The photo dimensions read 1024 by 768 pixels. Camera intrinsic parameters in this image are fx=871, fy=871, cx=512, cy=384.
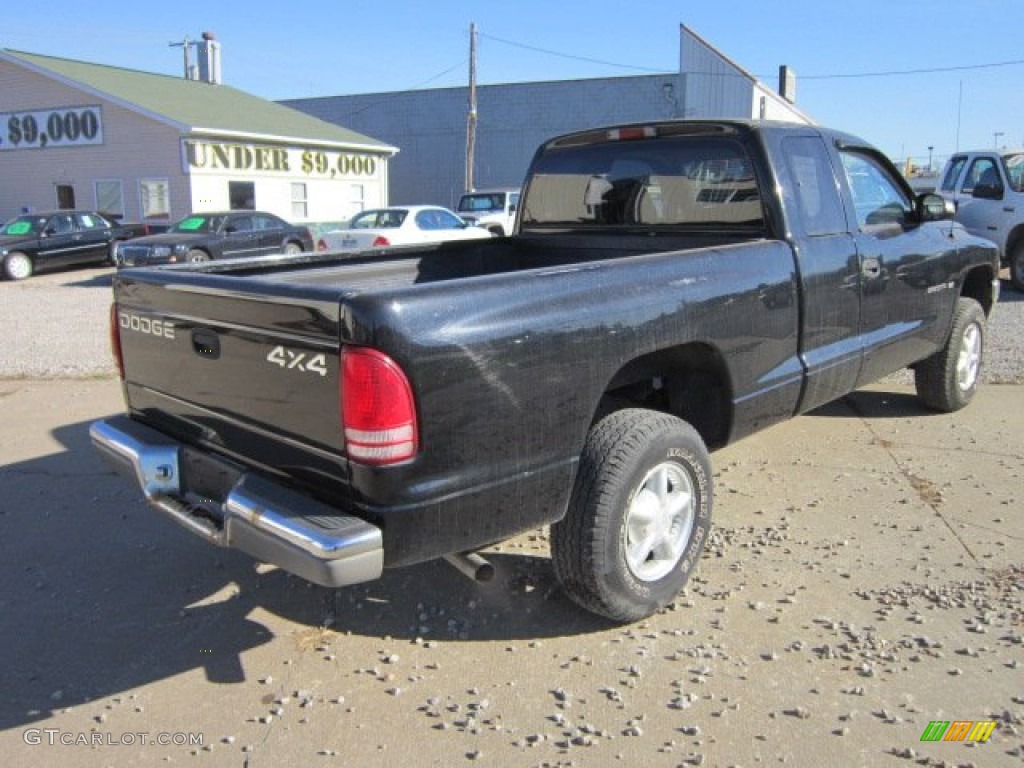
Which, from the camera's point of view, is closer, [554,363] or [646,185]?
[554,363]

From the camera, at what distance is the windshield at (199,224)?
17.6 m

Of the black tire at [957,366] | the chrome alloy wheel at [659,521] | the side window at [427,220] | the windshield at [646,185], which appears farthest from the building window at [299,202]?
the chrome alloy wheel at [659,521]

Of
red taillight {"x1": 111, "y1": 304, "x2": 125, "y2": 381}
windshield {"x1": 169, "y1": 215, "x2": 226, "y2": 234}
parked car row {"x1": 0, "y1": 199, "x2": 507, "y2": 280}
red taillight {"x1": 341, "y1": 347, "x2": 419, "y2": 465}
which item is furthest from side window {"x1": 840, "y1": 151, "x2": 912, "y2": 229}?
windshield {"x1": 169, "y1": 215, "x2": 226, "y2": 234}

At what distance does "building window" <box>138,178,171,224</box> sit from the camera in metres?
23.4

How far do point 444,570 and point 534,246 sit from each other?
217 cm

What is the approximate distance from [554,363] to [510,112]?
115ft

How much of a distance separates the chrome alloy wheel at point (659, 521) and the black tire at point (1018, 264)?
11.6m

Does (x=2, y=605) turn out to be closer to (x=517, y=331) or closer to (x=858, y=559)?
(x=517, y=331)

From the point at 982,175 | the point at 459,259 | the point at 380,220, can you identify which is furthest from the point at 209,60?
the point at 459,259

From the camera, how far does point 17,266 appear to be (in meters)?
18.8

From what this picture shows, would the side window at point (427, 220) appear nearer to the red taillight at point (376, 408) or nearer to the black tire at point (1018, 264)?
the black tire at point (1018, 264)

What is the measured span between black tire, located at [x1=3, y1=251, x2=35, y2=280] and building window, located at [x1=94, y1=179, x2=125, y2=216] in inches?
221

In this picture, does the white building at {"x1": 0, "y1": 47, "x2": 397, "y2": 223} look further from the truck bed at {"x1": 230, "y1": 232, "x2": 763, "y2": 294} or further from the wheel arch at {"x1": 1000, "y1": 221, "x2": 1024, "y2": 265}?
the truck bed at {"x1": 230, "y1": 232, "x2": 763, "y2": 294}

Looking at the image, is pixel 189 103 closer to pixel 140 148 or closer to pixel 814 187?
pixel 140 148
